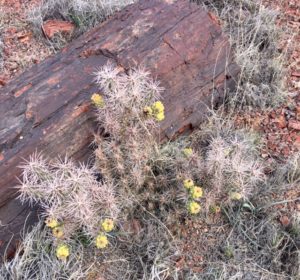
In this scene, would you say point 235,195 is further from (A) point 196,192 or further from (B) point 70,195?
(B) point 70,195

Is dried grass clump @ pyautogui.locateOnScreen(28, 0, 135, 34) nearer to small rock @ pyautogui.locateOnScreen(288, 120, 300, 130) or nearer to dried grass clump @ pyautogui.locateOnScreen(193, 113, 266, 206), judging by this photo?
dried grass clump @ pyautogui.locateOnScreen(193, 113, 266, 206)

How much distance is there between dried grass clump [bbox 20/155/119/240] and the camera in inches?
85.1

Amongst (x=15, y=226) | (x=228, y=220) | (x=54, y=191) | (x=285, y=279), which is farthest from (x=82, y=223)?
(x=285, y=279)

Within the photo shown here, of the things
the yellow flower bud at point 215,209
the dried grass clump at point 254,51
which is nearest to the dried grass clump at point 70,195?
the yellow flower bud at point 215,209

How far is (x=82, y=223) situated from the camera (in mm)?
2283

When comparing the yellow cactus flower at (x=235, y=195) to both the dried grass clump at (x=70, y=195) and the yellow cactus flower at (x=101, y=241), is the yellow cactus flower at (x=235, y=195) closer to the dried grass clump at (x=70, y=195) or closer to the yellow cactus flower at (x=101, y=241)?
the dried grass clump at (x=70, y=195)

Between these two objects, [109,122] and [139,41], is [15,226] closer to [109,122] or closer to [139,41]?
[109,122]

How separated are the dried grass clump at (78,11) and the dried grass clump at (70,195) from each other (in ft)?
6.06

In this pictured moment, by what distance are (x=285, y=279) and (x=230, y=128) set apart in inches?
45.7

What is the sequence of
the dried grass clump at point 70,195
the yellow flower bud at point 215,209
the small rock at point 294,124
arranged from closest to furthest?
the dried grass clump at point 70,195 < the yellow flower bud at point 215,209 < the small rock at point 294,124

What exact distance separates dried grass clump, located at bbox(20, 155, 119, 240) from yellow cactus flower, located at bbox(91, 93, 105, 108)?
41cm

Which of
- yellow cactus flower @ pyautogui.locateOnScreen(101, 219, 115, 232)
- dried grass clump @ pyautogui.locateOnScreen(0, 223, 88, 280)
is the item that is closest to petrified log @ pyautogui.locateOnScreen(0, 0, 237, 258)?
dried grass clump @ pyautogui.locateOnScreen(0, 223, 88, 280)

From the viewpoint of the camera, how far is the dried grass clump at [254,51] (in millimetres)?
3301

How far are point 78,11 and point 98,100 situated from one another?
5.51 ft
